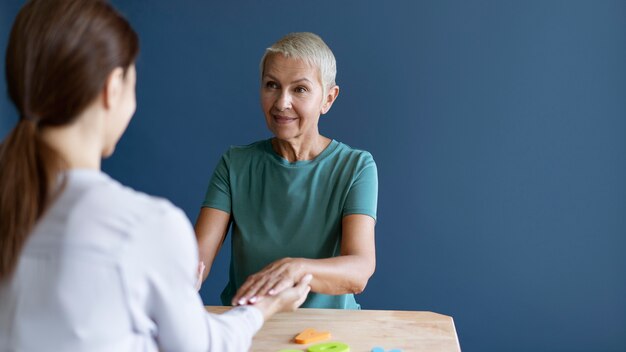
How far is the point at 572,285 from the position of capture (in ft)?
9.41

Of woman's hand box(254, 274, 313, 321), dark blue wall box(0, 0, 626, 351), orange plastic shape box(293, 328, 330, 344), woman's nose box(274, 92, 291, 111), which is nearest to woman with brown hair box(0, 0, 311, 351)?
woman's hand box(254, 274, 313, 321)

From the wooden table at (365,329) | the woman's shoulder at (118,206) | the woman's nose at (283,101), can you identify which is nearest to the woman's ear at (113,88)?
the woman's shoulder at (118,206)

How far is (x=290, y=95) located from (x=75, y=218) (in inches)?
49.0

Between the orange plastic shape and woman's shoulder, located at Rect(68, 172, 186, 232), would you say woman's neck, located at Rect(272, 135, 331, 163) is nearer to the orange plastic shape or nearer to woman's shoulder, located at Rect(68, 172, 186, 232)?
the orange plastic shape

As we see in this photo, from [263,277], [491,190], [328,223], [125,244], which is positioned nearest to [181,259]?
[125,244]

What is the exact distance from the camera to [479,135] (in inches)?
113

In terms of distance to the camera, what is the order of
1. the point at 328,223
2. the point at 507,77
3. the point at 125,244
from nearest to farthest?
the point at 125,244, the point at 328,223, the point at 507,77

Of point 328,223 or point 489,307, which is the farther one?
point 489,307

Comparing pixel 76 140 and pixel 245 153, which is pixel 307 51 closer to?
pixel 245 153

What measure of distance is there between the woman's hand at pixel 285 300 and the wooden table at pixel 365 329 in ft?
0.26

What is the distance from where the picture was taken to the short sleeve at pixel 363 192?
2.07m

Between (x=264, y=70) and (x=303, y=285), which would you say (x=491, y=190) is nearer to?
(x=264, y=70)

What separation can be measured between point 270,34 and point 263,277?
1.59 metres

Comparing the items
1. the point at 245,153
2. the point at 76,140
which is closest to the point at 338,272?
the point at 245,153
